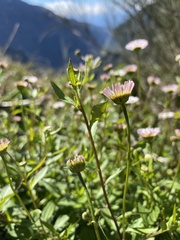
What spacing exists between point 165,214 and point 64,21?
3.56 metres

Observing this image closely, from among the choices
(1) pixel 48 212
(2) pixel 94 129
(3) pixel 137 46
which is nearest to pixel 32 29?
(3) pixel 137 46

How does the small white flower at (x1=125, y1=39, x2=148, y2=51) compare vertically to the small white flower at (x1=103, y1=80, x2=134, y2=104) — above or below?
below

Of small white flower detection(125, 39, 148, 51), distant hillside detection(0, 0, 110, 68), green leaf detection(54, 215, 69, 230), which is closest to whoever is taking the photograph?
green leaf detection(54, 215, 69, 230)

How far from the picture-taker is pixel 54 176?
2.95 ft

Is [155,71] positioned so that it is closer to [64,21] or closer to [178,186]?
[64,21]

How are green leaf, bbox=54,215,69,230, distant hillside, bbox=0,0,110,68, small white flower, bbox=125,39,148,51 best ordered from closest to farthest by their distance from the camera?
green leaf, bbox=54,215,69,230 < small white flower, bbox=125,39,148,51 < distant hillside, bbox=0,0,110,68

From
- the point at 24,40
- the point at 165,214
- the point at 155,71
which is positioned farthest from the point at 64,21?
the point at 165,214

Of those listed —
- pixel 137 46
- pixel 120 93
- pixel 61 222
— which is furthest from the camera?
pixel 137 46

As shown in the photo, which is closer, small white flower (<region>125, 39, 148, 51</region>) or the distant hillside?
small white flower (<region>125, 39, 148, 51</region>)

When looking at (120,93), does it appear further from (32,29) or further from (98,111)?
(32,29)

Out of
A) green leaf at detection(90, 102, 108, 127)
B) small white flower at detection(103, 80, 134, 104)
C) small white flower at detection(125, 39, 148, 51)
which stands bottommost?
small white flower at detection(125, 39, 148, 51)

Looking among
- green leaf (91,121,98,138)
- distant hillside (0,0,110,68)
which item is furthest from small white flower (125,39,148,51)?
green leaf (91,121,98,138)

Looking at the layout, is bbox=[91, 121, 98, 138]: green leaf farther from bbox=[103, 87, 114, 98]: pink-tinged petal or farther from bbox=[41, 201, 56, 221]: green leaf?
bbox=[41, 201, 56, 221]: green leaf

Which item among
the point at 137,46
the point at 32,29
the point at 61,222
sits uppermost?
the point at 137,46
